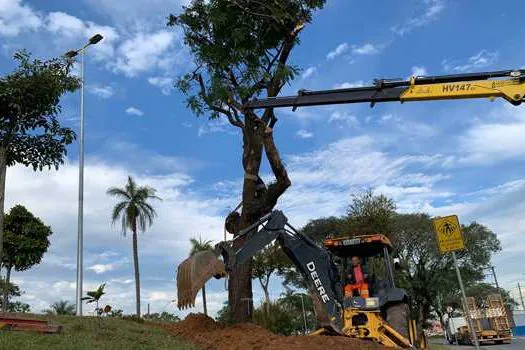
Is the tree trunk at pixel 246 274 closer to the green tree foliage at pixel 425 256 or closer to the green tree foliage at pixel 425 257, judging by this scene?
the green tree foliage at pixel 425 256

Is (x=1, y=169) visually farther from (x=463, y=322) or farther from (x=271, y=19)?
(x=463, y=322)

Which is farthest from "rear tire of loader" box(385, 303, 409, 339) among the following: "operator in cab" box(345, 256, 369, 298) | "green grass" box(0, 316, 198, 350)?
"green grass" box(0, 316, 198, 350)

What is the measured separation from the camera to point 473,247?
5853 centimetres

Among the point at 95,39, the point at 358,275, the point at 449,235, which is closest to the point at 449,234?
the point at 449,235

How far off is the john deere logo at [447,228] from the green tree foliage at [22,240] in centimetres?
2742

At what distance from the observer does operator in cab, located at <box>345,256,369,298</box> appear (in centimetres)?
1343

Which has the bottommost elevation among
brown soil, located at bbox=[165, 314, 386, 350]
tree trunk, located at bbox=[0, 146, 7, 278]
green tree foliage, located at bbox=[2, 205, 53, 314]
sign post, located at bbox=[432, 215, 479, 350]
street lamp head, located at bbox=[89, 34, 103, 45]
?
brown soil, located at bbox=[165, 314, 386, 350]

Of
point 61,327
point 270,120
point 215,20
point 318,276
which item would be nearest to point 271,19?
point 215,20

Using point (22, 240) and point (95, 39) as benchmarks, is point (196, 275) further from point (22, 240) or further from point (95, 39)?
point (22, 240)

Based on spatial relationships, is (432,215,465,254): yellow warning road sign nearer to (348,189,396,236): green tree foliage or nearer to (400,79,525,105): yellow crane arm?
(400,79,525,105): yellow crane arm

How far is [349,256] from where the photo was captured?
1411 cm

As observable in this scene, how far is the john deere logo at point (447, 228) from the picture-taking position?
1291 centimetres

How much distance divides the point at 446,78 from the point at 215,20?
8.45 meters

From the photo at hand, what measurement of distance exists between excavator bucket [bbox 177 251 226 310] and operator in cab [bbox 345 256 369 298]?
3275mm
